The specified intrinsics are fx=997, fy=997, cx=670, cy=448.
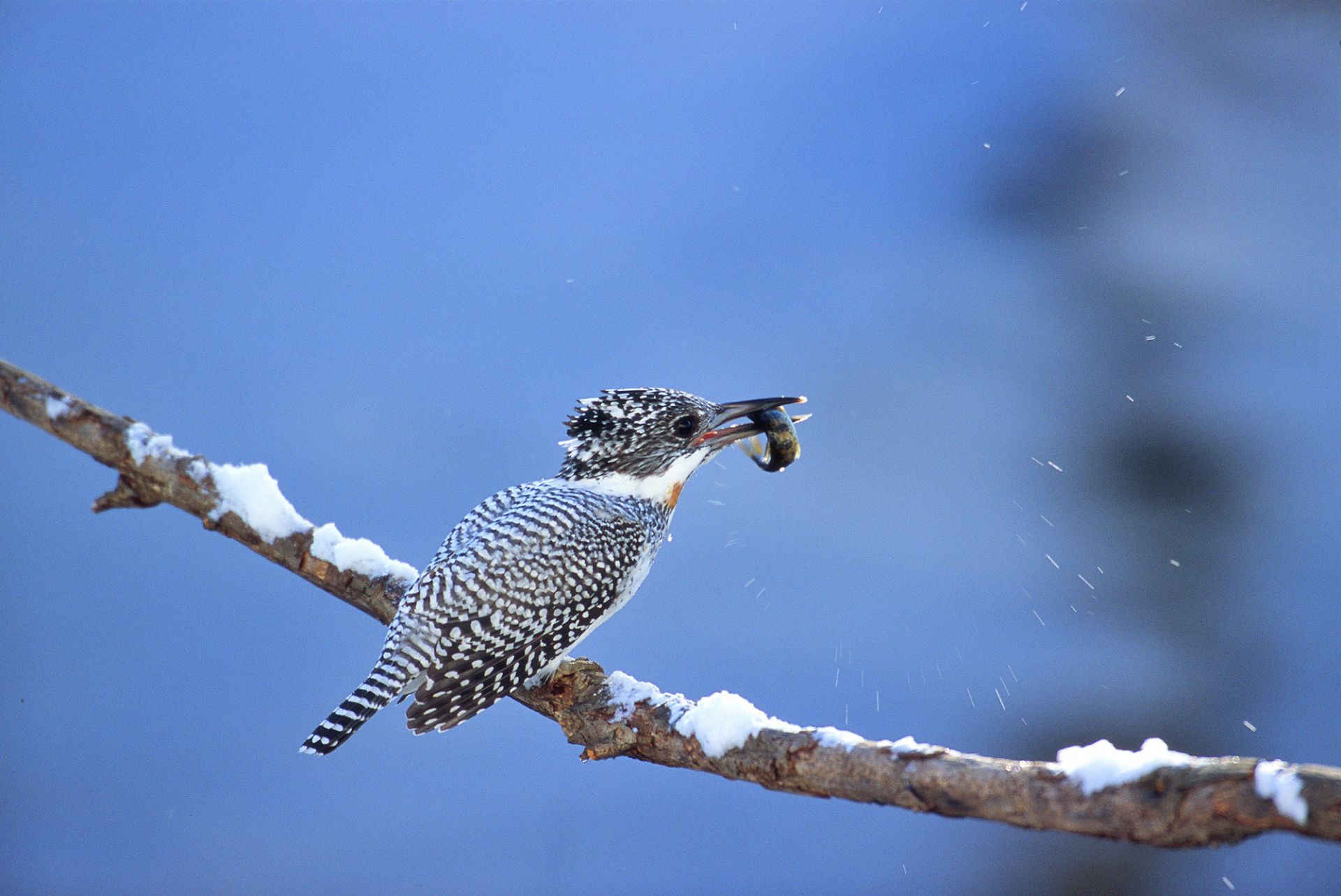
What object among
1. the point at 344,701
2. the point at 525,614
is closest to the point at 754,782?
the point at 525,614

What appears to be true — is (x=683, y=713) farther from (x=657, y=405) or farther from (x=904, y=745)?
(x=657, y=405)

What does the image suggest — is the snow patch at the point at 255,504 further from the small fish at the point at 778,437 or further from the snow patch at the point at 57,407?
the small fish at the point at 778,437

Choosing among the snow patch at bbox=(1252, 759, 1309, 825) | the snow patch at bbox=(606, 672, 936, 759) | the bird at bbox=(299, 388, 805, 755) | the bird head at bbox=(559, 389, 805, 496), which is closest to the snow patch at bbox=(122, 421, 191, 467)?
the bird at bbox=(299, 388, 805, 755)

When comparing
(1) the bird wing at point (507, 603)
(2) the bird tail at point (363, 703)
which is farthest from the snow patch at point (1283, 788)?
(2) the bird tail at point (363, 703)

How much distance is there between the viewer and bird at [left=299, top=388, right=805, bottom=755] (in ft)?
5.63

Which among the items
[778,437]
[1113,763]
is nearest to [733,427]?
[778,437]

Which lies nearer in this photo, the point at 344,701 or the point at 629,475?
the point at 344,701

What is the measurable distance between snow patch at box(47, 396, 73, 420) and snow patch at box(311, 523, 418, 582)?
1.66 feet

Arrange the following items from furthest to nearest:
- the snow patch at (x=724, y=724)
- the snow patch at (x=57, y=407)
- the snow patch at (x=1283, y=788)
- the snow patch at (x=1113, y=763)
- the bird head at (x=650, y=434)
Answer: the bird head at (x=650, y=434) < the snow patch at (x=57, y=407) < the snow patch at (x=724, y=724) < the snow patch at (x=1113, y=763) < the snow patch at (x=1283, y=788)

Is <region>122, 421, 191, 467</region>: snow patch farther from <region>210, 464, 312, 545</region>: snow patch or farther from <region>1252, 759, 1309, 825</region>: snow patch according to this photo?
<region>1252, 759, 1309, 825</region>: snow patch

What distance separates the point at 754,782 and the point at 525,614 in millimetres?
496

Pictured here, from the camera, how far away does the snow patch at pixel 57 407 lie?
188cm

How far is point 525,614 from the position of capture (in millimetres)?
1749

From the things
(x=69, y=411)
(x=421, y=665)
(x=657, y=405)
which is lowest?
(x=421, y=665)
